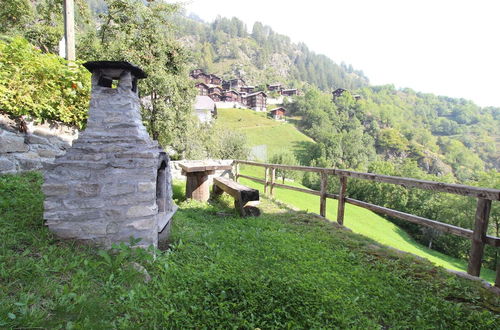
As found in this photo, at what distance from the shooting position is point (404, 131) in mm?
86062

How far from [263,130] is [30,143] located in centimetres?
5435

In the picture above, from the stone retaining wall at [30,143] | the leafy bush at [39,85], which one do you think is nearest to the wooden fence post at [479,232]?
the stone retaining wall at [30,143]

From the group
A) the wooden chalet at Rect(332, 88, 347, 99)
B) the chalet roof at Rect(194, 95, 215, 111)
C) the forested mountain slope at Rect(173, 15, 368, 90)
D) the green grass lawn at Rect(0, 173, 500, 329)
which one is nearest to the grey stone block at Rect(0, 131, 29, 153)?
the green grass lawn at Rect(0, 173, 500, 329)

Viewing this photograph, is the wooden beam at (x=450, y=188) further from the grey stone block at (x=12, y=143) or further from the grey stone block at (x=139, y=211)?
the grey stone block at (x=12, y=143)

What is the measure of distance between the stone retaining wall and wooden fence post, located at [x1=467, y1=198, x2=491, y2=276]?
5.81m

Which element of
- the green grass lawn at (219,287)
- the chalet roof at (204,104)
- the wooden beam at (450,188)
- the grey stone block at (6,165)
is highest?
the chalet roof at (204,104)

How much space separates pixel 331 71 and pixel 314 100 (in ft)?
228

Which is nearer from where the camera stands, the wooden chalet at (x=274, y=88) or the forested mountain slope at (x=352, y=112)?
the forested mountain slope at (x=352, y=112)

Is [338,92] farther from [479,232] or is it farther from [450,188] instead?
[479,232]

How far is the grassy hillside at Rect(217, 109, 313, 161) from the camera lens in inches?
2077

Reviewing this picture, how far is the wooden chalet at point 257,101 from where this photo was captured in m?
79.8

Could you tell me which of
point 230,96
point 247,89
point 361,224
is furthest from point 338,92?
point 361,224

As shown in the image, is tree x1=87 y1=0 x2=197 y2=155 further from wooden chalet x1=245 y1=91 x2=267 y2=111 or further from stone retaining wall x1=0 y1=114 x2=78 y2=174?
wooden chalet x1=245 y1=91 x2=267 y2=111

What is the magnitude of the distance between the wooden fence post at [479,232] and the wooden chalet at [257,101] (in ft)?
261
